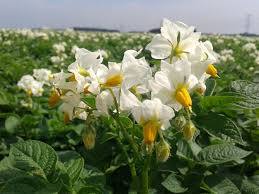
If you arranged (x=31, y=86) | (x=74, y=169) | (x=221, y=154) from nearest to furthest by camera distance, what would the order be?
(x=74, y=169) → (x=221, y=154) → (x=31, y=86)

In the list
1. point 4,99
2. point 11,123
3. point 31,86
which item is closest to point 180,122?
point 11,123

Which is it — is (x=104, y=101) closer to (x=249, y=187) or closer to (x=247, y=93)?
(x=247, y=93)

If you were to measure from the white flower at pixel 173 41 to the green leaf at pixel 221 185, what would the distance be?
49cm

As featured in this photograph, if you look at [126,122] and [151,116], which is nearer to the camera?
[151,116]

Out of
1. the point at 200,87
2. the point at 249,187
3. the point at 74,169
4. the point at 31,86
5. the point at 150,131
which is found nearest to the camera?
the point at 150,131

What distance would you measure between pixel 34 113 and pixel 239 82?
1.78 meters

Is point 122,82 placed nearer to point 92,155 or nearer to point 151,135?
point 151,135

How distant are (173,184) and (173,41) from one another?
1.64ft

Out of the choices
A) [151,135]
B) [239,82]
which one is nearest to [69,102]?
[151,135]

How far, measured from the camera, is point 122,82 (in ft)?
4.34


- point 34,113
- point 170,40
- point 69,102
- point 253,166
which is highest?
point 170,40

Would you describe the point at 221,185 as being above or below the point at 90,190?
below

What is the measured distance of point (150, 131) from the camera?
4.12 feet

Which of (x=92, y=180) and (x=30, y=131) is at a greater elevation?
(x=92, y=180)
